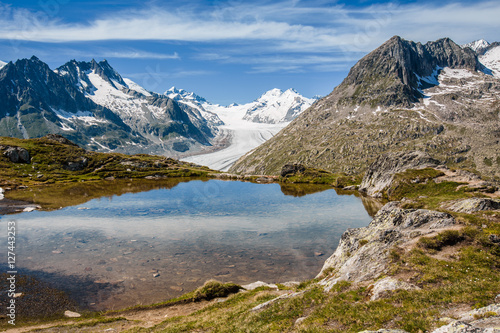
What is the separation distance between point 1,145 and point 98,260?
416 feet

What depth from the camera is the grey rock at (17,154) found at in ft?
404

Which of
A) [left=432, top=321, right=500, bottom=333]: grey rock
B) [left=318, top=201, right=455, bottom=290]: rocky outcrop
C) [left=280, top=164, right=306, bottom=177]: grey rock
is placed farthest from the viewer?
[left=280, top=164, right=306, bottom=177]: grey rock

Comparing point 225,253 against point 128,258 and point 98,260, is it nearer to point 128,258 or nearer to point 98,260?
point 128,258

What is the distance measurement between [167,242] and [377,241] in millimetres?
33345

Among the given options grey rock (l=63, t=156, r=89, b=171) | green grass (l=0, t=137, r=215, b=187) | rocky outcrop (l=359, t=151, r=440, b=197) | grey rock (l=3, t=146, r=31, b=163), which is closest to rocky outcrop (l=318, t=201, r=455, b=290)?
rocky outcrop (l=359, t=151, r=440, b=197)

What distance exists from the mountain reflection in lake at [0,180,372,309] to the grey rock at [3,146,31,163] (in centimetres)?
5382

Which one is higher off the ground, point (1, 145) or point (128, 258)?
point (1, 145)

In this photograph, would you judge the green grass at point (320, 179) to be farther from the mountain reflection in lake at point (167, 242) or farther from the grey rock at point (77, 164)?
the grey rock at point (77, 164)

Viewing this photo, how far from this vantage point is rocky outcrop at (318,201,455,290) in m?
25.5

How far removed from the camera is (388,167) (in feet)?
325

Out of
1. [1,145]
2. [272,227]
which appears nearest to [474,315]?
[272,227]

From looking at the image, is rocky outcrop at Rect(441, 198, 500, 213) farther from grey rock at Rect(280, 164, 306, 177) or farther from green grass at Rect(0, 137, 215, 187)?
green grass at Rect(0, 137, 215, 187)

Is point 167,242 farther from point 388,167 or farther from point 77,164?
point 77,164

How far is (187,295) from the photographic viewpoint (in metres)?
31.3
